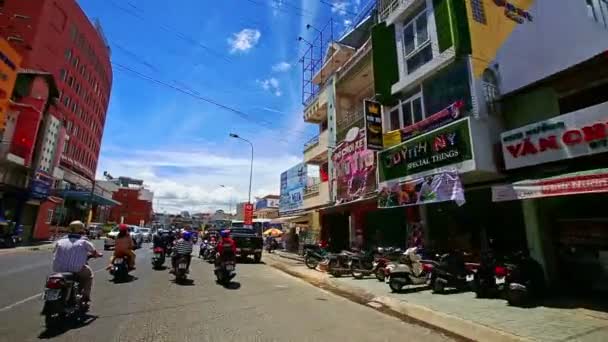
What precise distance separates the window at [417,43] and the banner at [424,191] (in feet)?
15.9

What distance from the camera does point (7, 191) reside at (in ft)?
88.1

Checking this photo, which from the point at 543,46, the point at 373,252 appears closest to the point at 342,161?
the point at 373,252

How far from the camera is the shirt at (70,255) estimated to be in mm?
6141

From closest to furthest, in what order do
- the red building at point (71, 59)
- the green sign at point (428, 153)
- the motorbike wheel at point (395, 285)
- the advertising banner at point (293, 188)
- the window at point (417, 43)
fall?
the motorbike wheel at point (395, 285) < the green sign at point (428, 153) < the window at point (417, 43) < the advertising banner at point (293, 188) < the red building at point (71, 59)

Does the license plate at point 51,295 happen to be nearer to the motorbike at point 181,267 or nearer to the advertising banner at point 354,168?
the motorbike at point 181,267

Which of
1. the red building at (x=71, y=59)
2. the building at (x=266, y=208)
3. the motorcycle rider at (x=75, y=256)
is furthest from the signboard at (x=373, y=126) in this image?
the building at (x=266, y=208)

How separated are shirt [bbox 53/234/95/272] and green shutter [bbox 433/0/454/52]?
1231 centimetres

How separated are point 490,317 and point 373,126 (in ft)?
31.4

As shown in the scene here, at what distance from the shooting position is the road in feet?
18.5

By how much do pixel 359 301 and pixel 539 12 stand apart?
39.0 feet

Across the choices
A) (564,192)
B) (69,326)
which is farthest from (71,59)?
(564,192)

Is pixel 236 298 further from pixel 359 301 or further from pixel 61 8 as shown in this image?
pixel 61 8

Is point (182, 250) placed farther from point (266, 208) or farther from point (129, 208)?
point (129, 208)

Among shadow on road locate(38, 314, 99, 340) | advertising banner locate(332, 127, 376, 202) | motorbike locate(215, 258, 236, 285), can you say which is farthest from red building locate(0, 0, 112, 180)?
shadow on road locate(38, 314, 99, 340)
